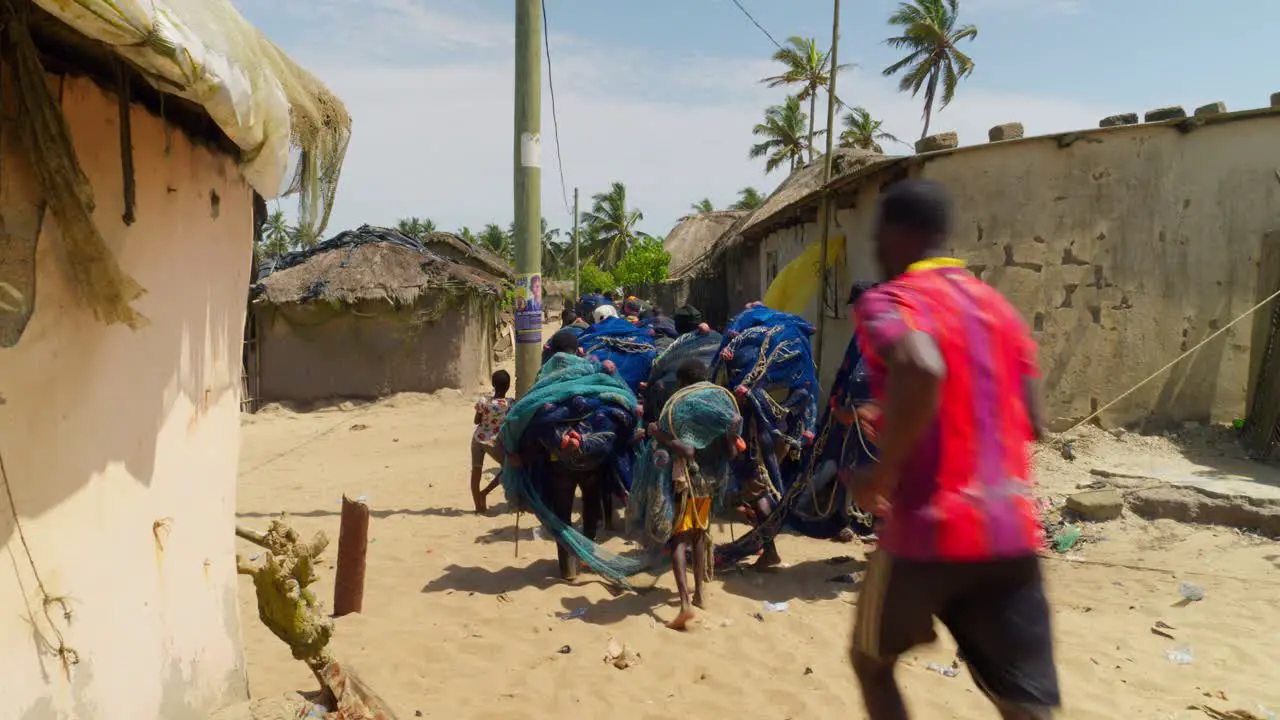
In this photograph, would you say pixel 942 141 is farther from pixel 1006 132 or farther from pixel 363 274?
pixel 363 274

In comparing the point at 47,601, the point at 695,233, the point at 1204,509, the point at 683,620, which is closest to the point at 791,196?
the point at 1204,509

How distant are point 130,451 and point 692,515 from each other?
3.01 meters

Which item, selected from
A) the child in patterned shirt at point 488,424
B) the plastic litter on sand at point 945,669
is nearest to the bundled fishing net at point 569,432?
the child in patterned shirt at point 488,424

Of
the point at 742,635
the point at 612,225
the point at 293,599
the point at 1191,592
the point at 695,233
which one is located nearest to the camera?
the point at 293,599

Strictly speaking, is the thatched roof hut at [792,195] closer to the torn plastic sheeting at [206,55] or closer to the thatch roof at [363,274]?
the thatch roof at [363,274]

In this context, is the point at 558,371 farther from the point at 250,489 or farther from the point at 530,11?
the point at 250,489

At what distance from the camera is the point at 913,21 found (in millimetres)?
30703

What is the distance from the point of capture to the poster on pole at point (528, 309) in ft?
24.2

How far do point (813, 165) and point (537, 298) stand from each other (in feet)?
32.9

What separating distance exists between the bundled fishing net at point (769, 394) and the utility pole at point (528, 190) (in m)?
1.71

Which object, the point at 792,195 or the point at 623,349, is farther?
the point at 792,195

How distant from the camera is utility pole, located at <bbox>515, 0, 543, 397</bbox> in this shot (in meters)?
7.16

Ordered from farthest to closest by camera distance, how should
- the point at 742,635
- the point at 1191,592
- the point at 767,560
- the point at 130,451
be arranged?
the point at 767,560 → the point at 1191,592 → the point at 742,635 → the point at 130,451

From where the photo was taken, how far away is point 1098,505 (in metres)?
6.48
